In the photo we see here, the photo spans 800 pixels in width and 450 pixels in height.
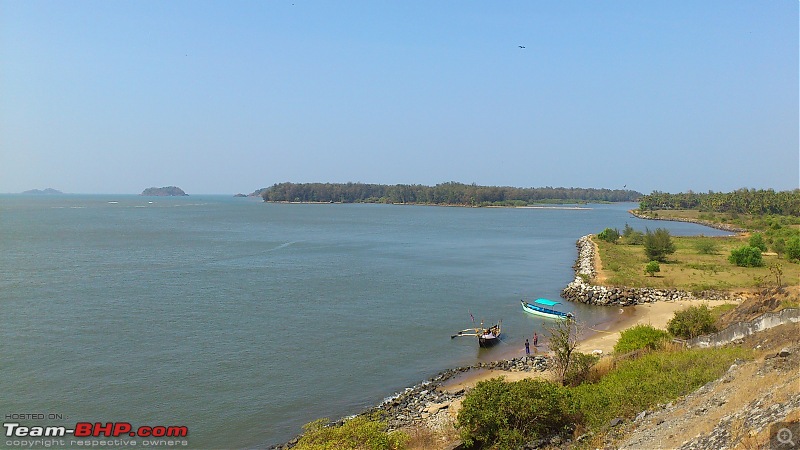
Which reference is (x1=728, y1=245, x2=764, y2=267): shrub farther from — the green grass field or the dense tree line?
the dense tree line

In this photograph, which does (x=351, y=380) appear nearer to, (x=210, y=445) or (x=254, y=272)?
(x=210, y=445)

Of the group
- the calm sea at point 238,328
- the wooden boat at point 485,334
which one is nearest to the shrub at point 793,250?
the calm sea at point 238,328

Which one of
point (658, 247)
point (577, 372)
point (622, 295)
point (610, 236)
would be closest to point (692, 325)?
point (577, 372)

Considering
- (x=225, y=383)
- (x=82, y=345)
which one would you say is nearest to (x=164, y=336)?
(x=82, y=345)

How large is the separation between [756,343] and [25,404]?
2791 centimetres

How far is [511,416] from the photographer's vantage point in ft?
43.8

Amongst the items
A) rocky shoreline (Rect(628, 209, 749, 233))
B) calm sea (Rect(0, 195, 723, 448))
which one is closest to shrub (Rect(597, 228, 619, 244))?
calm sea (Rect(0, 195, 723, 448))

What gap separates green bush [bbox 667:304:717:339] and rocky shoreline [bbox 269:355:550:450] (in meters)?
5.83

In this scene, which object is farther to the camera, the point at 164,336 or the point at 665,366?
the point at 164,336

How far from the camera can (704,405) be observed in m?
12.1

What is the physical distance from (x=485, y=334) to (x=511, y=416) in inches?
663

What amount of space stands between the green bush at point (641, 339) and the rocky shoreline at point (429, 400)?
12.2 ft

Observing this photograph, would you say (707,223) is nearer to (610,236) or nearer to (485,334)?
(610,236)

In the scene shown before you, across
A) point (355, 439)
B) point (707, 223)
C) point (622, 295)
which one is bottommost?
point (622, 295)
